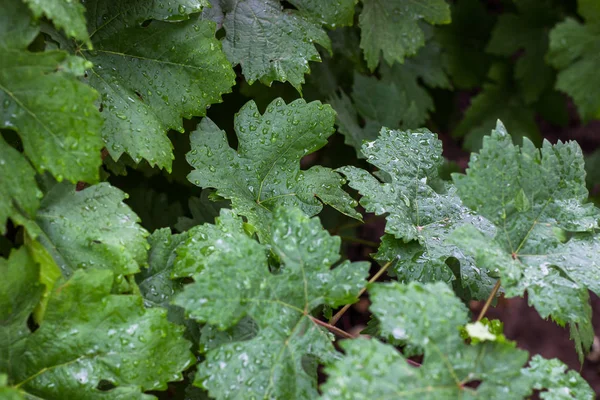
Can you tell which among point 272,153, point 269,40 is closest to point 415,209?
point 272,153

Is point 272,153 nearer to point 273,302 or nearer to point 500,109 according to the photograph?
point 273,302

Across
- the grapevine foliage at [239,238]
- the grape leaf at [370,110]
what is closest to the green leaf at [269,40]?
the grapevine foliage at [239,238]

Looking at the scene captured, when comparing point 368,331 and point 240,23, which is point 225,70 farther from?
point 368,331

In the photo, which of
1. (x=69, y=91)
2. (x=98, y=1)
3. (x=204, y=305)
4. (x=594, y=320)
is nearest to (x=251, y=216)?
(x=204, y=305)

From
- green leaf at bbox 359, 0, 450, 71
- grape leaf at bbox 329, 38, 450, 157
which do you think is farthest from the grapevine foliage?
grape leaf at bbox 329, 38, 450, 157

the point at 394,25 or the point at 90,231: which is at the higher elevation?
the point at 394,25

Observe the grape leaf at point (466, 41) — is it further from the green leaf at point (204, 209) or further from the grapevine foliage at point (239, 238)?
the green leaf at point (204, 209)

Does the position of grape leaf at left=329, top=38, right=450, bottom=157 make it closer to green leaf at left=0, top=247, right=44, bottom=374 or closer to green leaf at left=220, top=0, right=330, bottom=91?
green leaf at left=220, top=0, right=330, bottom=91
